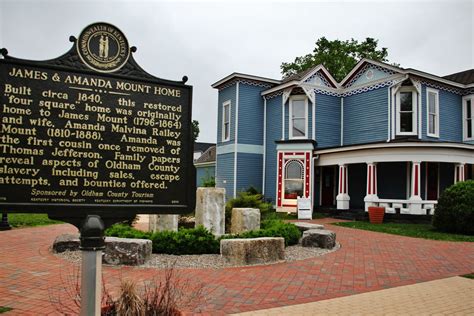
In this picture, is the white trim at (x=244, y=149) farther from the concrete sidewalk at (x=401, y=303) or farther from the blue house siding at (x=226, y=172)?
the concrete sidewalk at (x=401, y=303)

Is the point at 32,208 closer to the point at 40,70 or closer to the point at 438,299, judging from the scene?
the point at 40,70

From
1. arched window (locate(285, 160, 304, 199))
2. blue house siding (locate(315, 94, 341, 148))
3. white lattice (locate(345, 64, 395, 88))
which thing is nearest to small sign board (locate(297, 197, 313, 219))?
arched window (locate(285, 160, 304, 199))

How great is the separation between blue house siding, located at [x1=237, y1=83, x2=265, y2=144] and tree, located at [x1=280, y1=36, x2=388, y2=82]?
1245 cm

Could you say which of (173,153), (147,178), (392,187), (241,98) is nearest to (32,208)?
(147,178)

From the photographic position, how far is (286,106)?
2267 centimetres

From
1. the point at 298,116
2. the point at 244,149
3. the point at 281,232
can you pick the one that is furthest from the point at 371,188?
the point at 281,232

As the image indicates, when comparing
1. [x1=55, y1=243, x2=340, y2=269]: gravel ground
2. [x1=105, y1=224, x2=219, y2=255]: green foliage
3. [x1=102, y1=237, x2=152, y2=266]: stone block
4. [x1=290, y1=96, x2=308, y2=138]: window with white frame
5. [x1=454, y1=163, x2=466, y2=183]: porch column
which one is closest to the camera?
[x1=102, y1=237, x2=152, y2=266]: stone block

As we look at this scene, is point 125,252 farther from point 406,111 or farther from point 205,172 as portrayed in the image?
point 205,172

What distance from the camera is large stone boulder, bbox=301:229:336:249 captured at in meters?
9.99

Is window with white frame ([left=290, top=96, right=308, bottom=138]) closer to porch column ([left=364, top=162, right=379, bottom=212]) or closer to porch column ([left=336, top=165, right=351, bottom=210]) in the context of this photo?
porch column ([left=336, top=165, right=351, bottom=210])

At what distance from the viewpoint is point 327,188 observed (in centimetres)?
2305

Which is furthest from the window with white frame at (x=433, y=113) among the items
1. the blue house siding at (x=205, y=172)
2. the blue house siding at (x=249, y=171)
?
the blue house siding at (x=205, y=172)

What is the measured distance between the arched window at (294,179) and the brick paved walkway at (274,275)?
9752mm

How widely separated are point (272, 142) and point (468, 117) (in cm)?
1114
